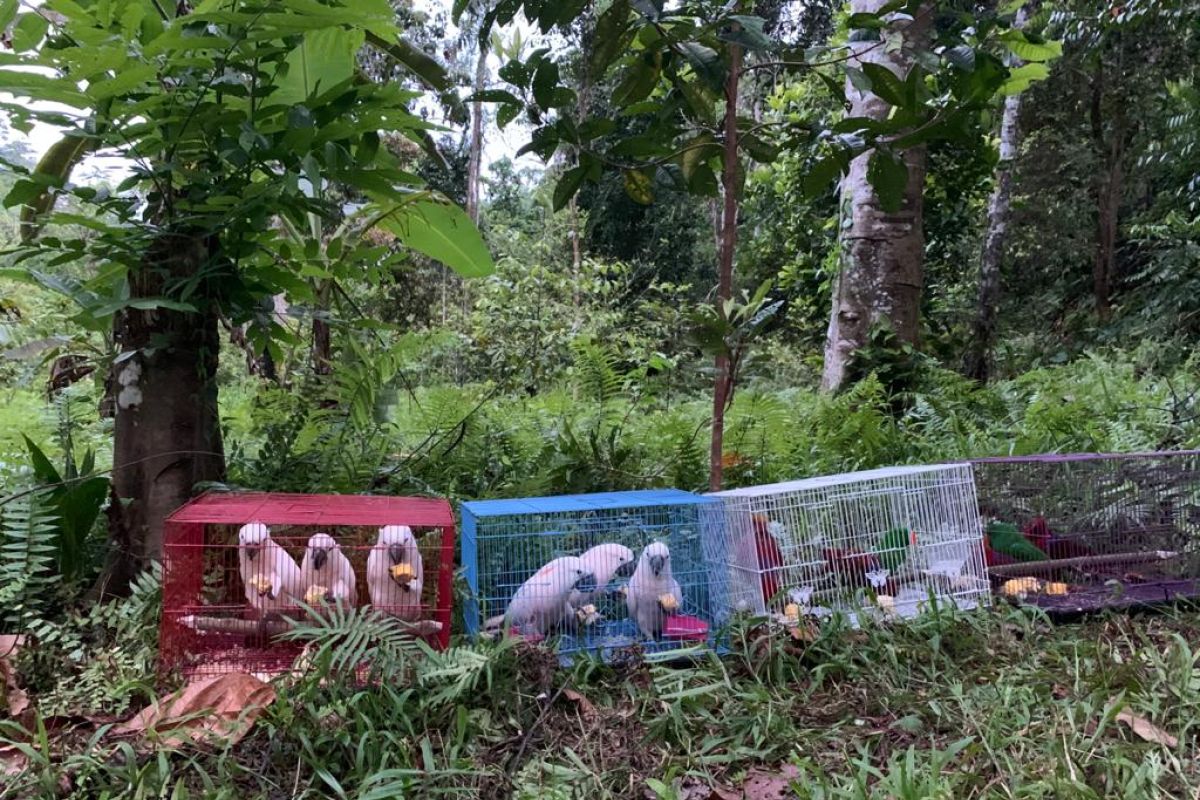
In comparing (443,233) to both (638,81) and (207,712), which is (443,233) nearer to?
(638,81)

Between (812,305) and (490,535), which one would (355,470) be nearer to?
(490,535)

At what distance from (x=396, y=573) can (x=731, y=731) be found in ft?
2.74

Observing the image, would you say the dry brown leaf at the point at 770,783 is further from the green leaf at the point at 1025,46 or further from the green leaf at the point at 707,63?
the green leaf at the point at 1025,46

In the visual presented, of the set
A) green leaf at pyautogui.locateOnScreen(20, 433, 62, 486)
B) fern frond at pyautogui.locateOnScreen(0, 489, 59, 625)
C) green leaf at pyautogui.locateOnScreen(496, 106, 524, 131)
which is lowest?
fern frond at pyautogui.locateOnScreen(0, 489, 59, 625)

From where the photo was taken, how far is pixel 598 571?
2051 mm

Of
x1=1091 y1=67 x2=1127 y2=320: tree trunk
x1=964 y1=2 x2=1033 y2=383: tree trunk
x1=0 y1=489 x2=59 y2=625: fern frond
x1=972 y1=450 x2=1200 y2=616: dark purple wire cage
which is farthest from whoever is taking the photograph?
x1=1091 y1=67 x2=1127 y2=320: tree trunk

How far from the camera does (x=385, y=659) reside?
1700 millimetres

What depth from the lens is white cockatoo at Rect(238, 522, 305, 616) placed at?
5.86 ft

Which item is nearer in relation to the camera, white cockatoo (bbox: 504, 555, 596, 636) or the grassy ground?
the grassy ground

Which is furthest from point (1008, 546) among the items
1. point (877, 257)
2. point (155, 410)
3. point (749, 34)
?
point (877, 257)

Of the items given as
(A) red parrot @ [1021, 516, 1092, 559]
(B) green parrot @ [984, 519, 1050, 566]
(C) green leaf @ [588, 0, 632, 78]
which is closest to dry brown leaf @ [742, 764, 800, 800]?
(B) green parrot @ [984, 519, 1050, 566]

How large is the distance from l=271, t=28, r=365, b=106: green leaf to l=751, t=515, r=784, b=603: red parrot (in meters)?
1.76

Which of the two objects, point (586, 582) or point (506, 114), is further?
point (506, 114)

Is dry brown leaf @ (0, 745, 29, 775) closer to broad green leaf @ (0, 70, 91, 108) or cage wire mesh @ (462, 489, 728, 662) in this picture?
cage wire mesh @ (462, 489, 728, 662)
